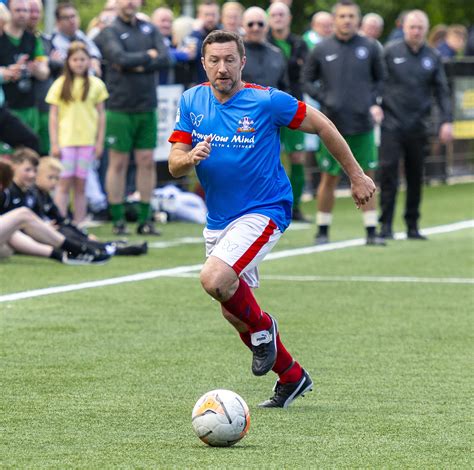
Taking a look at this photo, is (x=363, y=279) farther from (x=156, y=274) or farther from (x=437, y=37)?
(x=437, y=37)

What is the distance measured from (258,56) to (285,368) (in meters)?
9.06

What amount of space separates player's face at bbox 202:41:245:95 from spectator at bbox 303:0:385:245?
25.5 ft

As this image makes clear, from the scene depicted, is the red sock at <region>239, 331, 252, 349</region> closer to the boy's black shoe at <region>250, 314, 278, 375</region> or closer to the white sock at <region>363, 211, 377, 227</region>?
the boy's black shoe at <region>250, 314, 278, 375</region>

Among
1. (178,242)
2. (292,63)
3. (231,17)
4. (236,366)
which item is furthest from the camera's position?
(292,63)

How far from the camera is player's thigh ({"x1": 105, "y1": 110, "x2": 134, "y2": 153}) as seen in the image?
15742 millimetres

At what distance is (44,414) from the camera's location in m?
6.99

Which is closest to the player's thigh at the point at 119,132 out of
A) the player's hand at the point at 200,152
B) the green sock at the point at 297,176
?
the green sock at the point at 297,176

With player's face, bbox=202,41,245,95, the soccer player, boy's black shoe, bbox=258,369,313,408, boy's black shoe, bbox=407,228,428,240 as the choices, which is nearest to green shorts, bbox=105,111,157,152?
boy's black shoe, bbox=407,228,428,240

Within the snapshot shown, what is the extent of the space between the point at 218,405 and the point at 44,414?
95 cm

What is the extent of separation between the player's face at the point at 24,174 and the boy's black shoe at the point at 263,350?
6078 millimetres

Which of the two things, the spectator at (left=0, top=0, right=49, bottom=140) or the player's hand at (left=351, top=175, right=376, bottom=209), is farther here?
the spectator at (left=0, top=0, right=49, bottom=140)

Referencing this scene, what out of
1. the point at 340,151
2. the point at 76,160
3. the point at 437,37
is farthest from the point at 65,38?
the point at 437,37

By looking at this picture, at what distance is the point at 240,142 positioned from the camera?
7516mm

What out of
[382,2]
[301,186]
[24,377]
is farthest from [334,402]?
[382,2]
